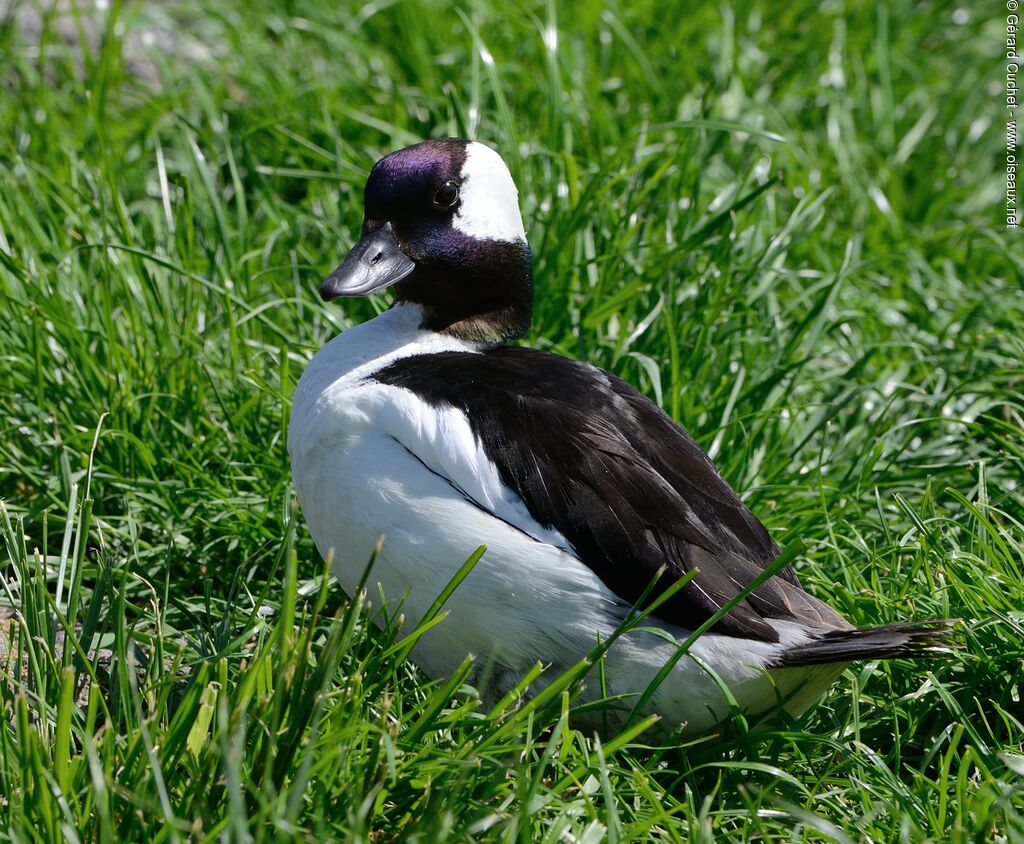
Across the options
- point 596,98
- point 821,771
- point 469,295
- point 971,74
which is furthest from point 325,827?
point 971,74

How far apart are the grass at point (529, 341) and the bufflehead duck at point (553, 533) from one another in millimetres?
143

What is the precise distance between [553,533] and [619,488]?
165 mm

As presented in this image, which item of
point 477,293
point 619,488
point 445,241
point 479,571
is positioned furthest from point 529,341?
point 479,571

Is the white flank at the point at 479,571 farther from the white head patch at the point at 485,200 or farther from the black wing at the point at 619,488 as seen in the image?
the white head patch at the point at 485,200

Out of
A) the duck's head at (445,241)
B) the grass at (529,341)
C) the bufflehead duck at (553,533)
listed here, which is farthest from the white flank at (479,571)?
the duck's head at (445,241)

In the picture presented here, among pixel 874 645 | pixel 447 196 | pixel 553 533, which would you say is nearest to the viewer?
pixel 874 645

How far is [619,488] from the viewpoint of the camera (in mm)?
2656

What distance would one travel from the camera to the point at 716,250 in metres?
3.96

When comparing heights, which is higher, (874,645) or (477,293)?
(477,293)

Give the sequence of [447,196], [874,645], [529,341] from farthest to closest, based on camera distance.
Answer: [529,341], [447,196], [874,645]

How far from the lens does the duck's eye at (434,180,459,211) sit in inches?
120

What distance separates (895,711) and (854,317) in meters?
1.58

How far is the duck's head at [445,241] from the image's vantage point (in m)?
3.04

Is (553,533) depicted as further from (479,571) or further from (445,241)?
(445,241)
